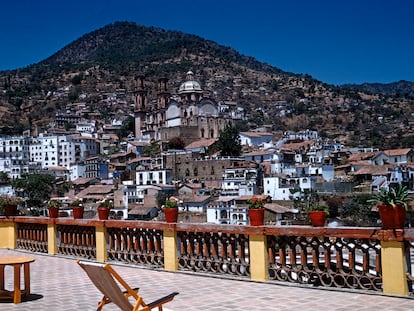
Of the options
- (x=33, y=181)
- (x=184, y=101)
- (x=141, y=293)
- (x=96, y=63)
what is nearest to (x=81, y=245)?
(x=141, y=293)

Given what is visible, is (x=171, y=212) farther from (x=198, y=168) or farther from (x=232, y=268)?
(x=198, y=168)

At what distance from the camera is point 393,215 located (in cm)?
657

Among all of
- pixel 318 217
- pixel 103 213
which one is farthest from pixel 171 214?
pixel 318 217

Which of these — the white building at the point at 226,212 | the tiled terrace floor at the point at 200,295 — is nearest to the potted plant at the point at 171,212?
the tiled terrace floor at the point at 200,295

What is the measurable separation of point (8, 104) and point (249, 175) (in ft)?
320

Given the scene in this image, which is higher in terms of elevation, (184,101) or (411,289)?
(184,101)

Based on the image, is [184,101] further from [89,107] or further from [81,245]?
[81,245]

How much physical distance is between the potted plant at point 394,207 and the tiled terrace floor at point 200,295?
906 mm

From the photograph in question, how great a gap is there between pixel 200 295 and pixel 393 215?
2.72 metres

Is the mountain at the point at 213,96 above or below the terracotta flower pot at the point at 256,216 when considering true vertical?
above

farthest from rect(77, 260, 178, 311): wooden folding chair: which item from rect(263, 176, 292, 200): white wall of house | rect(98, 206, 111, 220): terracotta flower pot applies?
rect(263, 176, 292, 200): white wall of house

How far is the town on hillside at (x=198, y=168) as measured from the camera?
57094 mm

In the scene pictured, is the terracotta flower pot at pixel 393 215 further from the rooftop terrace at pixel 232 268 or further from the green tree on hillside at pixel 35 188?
the green tree on hillside at pixel 35 188

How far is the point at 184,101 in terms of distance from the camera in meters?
93.9
